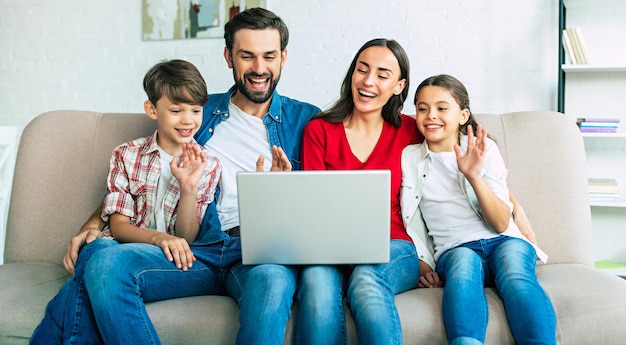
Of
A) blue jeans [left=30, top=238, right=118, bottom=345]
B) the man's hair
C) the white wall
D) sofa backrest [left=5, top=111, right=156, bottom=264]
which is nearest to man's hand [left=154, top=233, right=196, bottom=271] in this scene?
blue jeans [left=30, top=238, right=118, bottom=345]

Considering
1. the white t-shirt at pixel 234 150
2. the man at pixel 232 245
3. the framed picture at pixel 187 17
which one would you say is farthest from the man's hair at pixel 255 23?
the framed picture at pixel 187 17

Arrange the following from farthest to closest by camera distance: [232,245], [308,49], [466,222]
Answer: [308,49] → [466,222] → [232,245]

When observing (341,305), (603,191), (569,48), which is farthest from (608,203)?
(341,305)

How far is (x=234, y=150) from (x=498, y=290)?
0.96 metres

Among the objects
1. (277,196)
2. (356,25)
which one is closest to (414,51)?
(356,25)

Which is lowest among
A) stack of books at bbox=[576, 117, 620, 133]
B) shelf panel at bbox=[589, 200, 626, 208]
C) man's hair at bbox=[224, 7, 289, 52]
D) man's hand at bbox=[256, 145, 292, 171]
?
shelf panel at bbox=[589, 200, 626, 208]

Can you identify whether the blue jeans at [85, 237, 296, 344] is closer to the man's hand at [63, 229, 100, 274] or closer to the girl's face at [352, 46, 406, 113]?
the man's hand at [63, 229, 100, 274]

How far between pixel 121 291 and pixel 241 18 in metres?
1.06

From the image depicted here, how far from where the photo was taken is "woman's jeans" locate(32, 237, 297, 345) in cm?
151

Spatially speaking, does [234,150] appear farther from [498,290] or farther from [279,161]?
[498,290]

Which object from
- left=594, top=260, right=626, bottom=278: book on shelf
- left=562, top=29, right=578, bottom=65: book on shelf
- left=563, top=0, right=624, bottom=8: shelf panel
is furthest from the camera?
left=563, top=0, right=624, bottom=8: shelf panel

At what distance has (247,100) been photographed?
2221 millimetres

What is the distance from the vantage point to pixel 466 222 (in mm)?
1925

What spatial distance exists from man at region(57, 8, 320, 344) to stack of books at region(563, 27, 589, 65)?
5.66 ft
